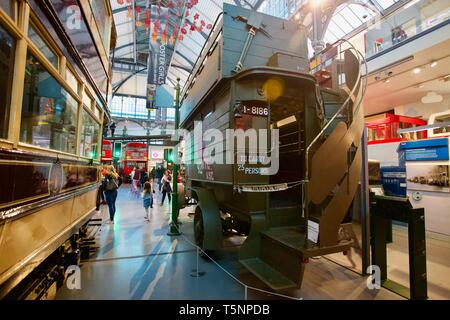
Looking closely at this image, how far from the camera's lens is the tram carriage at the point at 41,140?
1697 mm

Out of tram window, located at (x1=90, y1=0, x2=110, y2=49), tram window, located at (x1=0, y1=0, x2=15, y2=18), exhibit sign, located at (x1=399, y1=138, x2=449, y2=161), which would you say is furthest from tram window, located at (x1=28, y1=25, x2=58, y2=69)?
exhibit sign, located at (x1=399, y1=138, x2=449, y2=161)

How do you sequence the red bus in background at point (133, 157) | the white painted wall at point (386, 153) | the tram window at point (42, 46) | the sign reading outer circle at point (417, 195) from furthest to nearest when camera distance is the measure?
the red bus in background at point (133, 157) → the white painted wall at point (386, 153) → the sign reading outer circle at point (417, 195) → the tram window at point (42, 46)

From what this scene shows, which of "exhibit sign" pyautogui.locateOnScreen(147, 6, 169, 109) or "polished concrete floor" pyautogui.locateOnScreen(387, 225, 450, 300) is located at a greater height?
"exhibit sign" pyautogui.locateOnScreen(147, 6, 169, 109)

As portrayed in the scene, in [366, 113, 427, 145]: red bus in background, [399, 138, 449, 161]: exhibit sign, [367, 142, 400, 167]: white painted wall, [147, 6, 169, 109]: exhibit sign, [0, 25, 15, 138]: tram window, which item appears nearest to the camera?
[0, 25, 15, 138]: tram window

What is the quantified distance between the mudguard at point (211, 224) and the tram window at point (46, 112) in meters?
2.32

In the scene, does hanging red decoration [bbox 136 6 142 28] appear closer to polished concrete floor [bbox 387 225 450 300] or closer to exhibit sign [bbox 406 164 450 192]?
exhibit sign [bbox 406 164 450 192]

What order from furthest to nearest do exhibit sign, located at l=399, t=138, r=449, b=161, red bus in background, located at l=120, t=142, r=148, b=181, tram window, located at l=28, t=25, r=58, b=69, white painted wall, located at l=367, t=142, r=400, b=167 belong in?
red bus in background, located at l=120, t=142, r=148, b=181 → white painted wall, located at l=367, t=142, r=400, b=167 → exhibit sign, located at l=399, t=138, r=449, b=161 → tram window, located at l=28, t=25, r=58, b=69

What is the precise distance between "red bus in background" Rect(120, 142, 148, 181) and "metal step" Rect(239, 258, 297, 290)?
61.5 ft

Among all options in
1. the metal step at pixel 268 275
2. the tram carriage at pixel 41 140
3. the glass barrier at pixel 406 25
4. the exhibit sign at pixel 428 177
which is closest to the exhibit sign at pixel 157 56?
the tram carriage at pixel 41 140

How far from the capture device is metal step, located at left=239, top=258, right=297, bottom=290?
2501mm

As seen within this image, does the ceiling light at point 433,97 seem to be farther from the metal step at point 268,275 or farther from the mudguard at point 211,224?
the metal step at point 268,275

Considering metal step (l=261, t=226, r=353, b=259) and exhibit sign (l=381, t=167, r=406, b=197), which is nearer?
metal step (l=261, t=226, r=353, b=259)

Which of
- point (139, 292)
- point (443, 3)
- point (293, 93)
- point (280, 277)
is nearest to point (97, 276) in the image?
point (139, 292)

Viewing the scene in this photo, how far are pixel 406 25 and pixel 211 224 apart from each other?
28.9 ft
